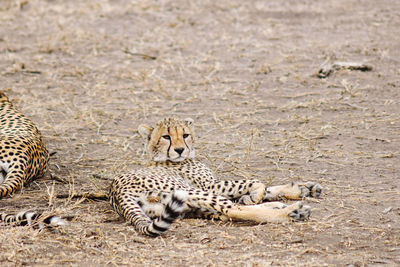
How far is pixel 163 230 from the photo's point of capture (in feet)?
12.4

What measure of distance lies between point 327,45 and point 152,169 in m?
5.32

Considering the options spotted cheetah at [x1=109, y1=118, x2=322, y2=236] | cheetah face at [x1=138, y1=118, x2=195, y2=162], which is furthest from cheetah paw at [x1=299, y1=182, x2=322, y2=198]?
cheetah face at [x1=138, y1=118, x2=195, y2=162]

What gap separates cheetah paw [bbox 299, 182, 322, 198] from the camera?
4691 millimetres

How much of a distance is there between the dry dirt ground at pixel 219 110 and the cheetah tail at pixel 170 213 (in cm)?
9

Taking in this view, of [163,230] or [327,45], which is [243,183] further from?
[327,45]

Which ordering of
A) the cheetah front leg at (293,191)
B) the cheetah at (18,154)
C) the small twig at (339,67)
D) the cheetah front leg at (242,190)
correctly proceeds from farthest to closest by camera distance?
the small twig at (339,67), the cheetah at (18,154), the cheetah front leg at (293,191), the cheetah front leg at (242,190)

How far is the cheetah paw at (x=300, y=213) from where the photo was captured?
4.11 m

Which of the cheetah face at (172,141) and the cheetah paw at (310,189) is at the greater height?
the cheetah face at (172,141)

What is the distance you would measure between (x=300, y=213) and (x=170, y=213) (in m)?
0.95

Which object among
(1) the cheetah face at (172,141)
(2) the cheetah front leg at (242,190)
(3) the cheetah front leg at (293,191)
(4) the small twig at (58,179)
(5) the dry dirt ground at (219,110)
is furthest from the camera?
(4) the small twig at (58,179)

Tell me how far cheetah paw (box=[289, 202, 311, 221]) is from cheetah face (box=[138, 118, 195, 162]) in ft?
3.78

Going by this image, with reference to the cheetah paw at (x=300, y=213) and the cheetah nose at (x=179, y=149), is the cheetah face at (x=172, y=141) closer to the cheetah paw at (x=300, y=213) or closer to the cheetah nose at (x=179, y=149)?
the cheetah nose at (x=179, y=149)

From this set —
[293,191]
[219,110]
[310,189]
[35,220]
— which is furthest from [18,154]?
[219,110]

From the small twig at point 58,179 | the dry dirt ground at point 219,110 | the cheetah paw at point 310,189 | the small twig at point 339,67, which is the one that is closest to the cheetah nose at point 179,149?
the dry dirt ground at point 219,110
